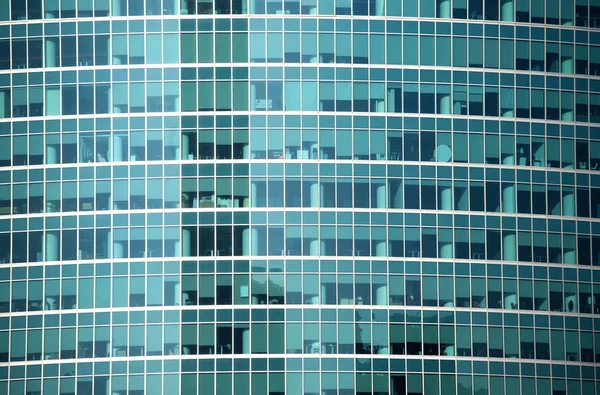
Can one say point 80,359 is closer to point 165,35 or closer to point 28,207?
point 28,207

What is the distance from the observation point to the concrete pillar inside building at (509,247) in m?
113

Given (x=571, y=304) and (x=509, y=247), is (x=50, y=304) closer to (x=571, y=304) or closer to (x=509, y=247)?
(x=509, y=247)

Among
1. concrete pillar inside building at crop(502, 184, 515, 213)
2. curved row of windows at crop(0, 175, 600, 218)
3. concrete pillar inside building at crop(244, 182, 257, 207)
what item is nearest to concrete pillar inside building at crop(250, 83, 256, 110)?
curved row of windows at crop(0, 175, 600, 218)

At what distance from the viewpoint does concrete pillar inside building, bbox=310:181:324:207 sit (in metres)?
111

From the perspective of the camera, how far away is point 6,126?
371 feet

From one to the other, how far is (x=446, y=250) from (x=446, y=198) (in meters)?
3.94

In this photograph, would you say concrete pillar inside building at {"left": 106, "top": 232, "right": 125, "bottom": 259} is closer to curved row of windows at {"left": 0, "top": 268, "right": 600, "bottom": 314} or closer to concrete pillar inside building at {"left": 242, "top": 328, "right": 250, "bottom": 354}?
curved row of windows at {"left": 0, "top": 268, "right": 600, "bottom": 314}

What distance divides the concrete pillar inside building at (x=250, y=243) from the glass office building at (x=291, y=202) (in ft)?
0.48

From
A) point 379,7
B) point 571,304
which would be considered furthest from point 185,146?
point 571,304

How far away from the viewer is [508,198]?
114 metres

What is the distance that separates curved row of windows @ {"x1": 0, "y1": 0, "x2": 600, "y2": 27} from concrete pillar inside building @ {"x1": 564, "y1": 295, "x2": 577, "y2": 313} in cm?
2119

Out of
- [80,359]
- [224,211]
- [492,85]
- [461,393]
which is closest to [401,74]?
[492,85]

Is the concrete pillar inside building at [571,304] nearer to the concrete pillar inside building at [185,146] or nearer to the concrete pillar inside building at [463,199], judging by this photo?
the concrete pillar inside building at [463,199]

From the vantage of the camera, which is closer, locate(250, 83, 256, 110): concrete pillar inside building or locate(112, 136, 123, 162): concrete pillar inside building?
locate(112, 136, 123, 162): concrete pillar inside building
